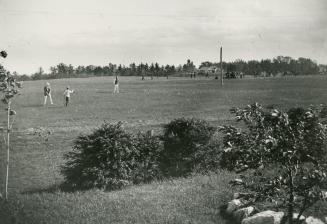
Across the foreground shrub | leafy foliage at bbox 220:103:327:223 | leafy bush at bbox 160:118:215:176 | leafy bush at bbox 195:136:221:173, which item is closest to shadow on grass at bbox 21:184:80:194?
the foreground shrub

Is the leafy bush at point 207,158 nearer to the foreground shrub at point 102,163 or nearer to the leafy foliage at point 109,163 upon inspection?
the leafy foliage at point 109,163

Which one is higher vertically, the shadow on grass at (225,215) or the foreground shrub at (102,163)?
the foreground shrub at (102,163)

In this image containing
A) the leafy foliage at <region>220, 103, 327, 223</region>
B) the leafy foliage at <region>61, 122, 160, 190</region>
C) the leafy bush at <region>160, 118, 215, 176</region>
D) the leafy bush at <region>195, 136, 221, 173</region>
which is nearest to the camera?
the leafy foliage at <region>220, 103, 327, 223</region>

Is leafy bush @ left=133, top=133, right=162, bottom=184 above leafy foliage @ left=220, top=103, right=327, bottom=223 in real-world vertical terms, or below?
below

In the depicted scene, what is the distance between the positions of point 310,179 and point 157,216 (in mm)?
4272

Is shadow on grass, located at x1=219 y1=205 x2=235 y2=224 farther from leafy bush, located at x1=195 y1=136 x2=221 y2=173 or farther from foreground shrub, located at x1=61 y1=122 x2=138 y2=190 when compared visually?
leafy bush, located at x1=195 y1=136 x2=221 y2=173

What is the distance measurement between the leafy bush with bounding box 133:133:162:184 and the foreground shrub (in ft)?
1.01

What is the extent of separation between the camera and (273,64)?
395ft

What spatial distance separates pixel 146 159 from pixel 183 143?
5.36ft

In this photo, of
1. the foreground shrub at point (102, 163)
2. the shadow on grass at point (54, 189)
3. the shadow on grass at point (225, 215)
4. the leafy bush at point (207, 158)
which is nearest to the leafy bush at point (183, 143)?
the leafy bush at point (207, 158)

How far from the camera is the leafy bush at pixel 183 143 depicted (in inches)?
623

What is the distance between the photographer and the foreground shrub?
13.9 m

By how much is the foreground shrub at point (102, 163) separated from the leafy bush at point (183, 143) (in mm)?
1668

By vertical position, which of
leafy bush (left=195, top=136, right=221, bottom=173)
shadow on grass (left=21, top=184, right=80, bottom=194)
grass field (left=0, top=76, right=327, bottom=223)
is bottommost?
shadow on grass (left=21, top=184, right=80, bottom=194)
